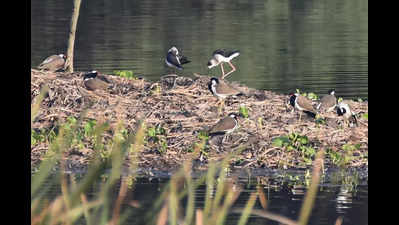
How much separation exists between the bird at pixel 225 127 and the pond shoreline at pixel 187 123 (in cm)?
12

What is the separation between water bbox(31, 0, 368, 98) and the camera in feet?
65.8

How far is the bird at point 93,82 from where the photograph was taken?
14430 millimetres

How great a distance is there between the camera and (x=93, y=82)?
47.5 feet

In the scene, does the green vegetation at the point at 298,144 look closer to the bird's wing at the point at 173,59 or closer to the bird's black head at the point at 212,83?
the bird's black head at the point at 212,83

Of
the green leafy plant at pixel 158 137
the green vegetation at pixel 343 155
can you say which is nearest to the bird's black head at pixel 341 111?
the green vegetation at pixel 343 155

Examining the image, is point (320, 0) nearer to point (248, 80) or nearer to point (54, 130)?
point (248, 80)

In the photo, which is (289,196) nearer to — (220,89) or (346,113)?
(346,113)

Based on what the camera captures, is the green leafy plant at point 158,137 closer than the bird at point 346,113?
Yes

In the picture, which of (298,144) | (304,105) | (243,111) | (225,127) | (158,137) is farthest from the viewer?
(243,111)

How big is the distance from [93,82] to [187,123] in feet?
6.76

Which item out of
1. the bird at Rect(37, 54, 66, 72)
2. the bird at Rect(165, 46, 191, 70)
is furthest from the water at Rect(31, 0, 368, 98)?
the bird at Rect(37, 54, 66, 72)

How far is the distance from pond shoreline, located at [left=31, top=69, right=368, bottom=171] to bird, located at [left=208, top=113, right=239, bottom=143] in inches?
4.7

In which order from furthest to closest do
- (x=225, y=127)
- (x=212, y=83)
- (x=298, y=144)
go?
(x=212, y=83) < (x=225, y=127) < (x=298, y=144)

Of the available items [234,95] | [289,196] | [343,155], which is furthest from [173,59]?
[289,196]
